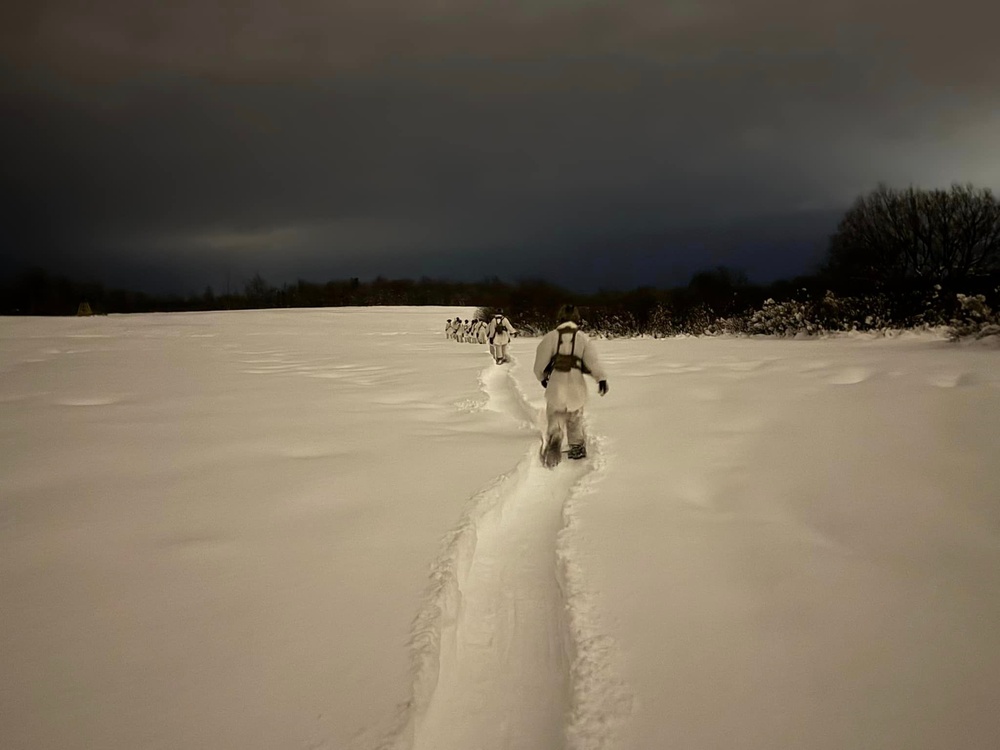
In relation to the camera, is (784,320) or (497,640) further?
(784,320)

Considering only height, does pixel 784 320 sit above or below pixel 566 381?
above

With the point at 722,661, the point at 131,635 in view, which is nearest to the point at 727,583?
the point at 722,661

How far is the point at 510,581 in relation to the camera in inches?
134

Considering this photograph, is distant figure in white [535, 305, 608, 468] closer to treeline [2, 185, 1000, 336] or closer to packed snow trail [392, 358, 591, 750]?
packed snow trail [392, 358, 591, 750]

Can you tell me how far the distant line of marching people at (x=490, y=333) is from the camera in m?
13.5

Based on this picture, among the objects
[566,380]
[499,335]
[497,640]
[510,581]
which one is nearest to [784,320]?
[499,335]

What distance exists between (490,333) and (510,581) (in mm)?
10650

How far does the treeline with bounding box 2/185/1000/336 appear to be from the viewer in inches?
607

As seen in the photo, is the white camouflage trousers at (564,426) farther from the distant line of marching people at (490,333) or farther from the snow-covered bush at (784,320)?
the snow-covered bush at (784,320)

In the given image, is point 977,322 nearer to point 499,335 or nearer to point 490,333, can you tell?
point 499,335

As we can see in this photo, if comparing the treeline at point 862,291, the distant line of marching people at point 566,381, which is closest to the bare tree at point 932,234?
the treeline at point 862,291

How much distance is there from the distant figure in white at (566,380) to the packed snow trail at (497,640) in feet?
4.37

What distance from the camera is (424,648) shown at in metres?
2.49

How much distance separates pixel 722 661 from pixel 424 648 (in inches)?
52.2
